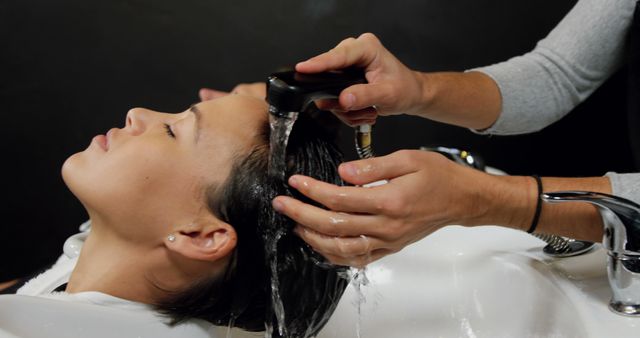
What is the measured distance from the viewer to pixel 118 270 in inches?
43.8

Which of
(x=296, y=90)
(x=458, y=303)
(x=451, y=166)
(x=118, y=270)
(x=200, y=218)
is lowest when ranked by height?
(x=458, y=303)

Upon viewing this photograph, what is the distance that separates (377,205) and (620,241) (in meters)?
0.39

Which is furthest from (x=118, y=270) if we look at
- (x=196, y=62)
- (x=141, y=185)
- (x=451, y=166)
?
(x=196, y=62)

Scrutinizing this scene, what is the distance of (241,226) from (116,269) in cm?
24

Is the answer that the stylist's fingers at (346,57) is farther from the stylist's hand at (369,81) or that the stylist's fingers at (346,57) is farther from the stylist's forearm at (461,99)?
the stylist's forearm at (461,99)

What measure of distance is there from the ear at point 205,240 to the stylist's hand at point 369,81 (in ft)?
0.91

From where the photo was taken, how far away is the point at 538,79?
1.43 m

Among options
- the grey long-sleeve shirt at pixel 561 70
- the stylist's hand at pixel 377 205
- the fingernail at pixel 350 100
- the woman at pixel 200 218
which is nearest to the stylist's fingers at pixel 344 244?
the stylist's hand at pixel 377 205

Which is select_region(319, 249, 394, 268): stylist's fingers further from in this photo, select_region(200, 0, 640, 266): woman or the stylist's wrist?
the stylist's wrist

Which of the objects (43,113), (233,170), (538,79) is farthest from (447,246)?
(43,113)

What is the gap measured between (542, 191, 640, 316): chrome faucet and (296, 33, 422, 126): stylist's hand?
0.33m

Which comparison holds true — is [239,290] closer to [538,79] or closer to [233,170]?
[233,170]

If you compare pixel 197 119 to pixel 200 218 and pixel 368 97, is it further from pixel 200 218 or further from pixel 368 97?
pixel 368 97

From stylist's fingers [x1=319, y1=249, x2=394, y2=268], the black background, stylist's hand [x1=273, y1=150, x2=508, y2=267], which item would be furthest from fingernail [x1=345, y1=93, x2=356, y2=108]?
the black background
